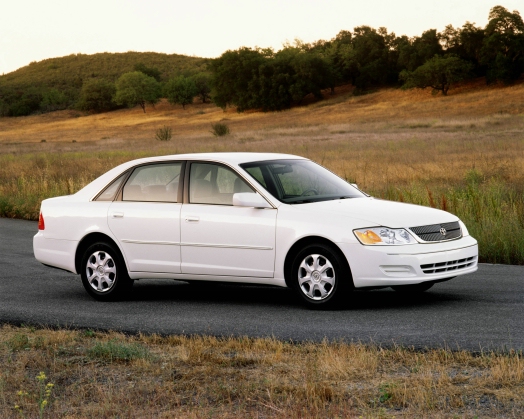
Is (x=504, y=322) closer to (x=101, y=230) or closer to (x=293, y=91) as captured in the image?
(x=101, y=230)

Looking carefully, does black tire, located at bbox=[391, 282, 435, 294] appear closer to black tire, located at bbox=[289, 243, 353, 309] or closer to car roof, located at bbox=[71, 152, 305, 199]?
black tire, located at bbox=[289, 243, 353, 309]

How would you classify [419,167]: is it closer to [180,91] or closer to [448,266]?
[448,266]

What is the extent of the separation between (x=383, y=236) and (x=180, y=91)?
125 metres

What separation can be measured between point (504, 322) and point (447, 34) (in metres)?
104

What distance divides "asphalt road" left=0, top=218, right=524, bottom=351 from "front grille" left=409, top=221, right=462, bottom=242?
2.24 ft

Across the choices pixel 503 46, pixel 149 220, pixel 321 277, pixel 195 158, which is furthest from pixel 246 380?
pixel 503 46

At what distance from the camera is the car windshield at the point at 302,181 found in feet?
30.0

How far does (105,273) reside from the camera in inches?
390

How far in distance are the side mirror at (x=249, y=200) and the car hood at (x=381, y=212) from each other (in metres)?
0.35

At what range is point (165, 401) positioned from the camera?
18.3 feet

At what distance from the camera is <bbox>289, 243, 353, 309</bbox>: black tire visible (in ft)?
27.8

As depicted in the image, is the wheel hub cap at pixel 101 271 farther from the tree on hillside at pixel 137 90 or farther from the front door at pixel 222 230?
the tree on hillside at pixel 137 90

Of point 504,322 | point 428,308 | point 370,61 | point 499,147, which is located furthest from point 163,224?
point 370,61

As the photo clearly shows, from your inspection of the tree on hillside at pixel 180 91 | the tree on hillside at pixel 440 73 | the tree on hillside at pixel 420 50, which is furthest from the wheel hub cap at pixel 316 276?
the tree on hillside at pixel 180 91
